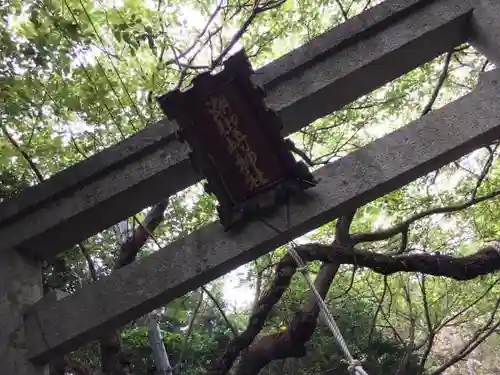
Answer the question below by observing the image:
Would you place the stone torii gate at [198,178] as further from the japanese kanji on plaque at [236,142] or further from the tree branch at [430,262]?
the tree branch at [430,262]

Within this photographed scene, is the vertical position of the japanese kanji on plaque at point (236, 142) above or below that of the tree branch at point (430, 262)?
above

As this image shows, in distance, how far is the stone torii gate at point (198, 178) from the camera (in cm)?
198

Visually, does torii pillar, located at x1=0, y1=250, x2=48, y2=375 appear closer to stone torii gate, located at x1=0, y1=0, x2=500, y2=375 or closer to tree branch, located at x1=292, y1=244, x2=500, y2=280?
stone torii gate, located at x1=0, y1=0, x2=500, y2=375

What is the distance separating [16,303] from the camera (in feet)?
7.40

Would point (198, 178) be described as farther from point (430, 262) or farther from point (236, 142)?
point (430, 262)

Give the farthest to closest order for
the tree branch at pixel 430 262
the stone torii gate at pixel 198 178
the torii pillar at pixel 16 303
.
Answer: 1. the tree branch at pixel 430 262
2. the torii pillar at pixel 16 303
3. the stone torii gate at pixel 198 178

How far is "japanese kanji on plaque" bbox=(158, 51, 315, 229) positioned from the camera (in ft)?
6.60

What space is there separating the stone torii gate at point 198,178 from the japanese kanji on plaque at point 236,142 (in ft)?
0.34

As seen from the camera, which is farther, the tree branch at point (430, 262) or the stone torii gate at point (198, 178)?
the tree branch at point (430, 262)

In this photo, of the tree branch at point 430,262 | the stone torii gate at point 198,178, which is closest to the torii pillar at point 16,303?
the stone torii gate at point 198,178

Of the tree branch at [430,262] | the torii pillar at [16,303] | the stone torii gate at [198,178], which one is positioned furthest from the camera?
the tree branch at [430,262]

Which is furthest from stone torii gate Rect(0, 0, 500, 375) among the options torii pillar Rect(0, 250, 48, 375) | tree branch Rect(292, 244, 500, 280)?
tree branch Rect(292, 244, 500, 280)

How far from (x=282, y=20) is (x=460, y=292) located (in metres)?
3.99

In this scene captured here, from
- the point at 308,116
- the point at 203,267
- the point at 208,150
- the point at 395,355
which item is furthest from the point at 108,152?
the point at 395,355
